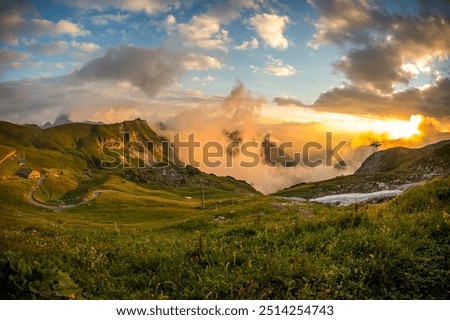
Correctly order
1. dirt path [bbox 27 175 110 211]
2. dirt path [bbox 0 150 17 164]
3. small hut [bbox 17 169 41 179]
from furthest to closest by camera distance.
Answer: dirt path [bbox 0 150 17 164]
small hut [bbox 17 169 41 179]
dirt path [bbox 27 175 110 211]

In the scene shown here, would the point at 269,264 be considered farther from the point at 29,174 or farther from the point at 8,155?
the point at 8,155

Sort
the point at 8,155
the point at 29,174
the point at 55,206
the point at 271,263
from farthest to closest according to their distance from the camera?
the point at 8,155 → the point at 29,174 → the point at 55,206 → the point at 271,263

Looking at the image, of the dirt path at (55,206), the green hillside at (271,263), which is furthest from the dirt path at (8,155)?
the green hillside at (271,263)

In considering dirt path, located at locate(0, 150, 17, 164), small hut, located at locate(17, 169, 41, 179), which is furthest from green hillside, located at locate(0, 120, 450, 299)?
dirt path, located at locate(0, 150, 17, 164)

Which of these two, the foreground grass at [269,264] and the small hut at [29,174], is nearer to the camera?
the foreground grass at [269,264]

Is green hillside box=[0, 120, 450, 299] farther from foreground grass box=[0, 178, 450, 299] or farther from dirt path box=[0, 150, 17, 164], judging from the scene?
dirt path box=[0, 150, 17, 164]

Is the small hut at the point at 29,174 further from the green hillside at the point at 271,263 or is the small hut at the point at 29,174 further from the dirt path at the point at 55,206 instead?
the green hillside at the point at 271,263

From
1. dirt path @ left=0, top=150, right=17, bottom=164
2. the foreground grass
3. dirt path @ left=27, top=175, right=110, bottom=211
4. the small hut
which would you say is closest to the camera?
the foreground grass

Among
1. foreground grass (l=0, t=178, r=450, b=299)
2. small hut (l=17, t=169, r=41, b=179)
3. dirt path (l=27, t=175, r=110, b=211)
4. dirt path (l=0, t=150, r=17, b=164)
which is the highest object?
dirt path (l=0, t=150, r=17, b=164)

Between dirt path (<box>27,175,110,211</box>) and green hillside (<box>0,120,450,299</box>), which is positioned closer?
green hillside (<box>0,120,450,299</box>)

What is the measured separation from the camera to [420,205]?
426 inches

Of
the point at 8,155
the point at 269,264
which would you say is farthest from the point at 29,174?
the point at 269,264

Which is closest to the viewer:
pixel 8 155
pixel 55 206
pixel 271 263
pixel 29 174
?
pixel 271 263
